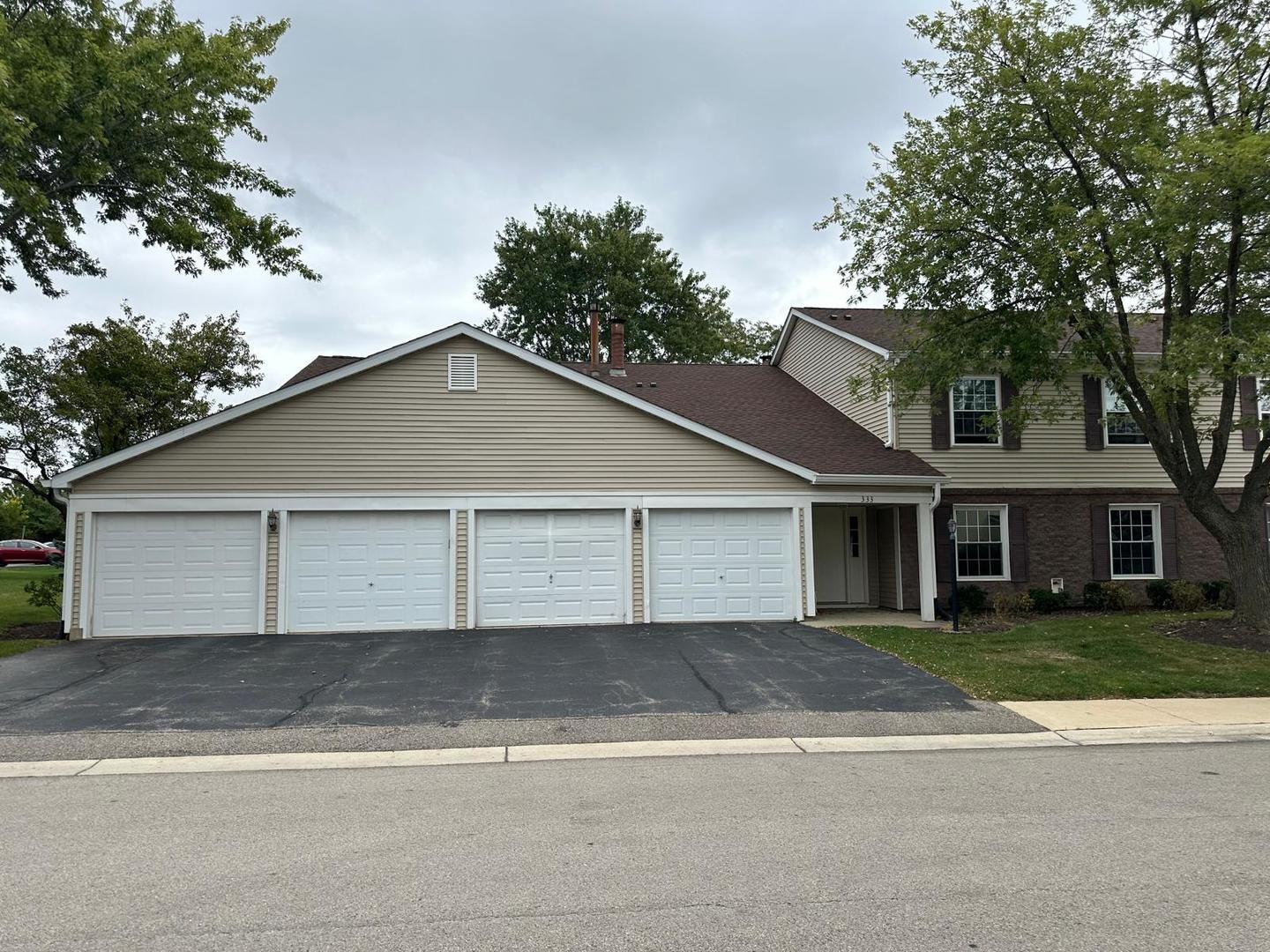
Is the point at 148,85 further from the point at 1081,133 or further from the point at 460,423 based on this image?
the point at 1081,133

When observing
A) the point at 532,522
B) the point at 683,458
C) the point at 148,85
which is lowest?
the point at 532,522

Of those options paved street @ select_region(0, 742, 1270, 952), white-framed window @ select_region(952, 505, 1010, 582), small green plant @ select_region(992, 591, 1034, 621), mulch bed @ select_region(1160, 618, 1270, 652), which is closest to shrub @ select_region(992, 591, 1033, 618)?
small green plant @ select_region(992, 591, 1034, 621)

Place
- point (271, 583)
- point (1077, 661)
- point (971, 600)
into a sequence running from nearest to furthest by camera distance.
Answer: point (1077, 661) → point (271, 583) → point (971, 600)

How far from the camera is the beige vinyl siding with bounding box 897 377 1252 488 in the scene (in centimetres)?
1752

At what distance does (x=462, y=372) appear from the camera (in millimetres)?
15219

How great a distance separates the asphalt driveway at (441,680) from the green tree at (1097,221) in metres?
6.05

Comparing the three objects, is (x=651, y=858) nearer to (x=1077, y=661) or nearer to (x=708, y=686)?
(x=708, y=686)

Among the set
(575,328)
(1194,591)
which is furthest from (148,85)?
(575,328)

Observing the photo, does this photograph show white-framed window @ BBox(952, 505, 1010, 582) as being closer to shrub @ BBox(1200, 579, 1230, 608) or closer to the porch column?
the porch column

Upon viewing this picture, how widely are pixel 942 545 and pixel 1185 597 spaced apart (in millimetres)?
5048

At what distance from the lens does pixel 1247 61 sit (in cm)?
1231

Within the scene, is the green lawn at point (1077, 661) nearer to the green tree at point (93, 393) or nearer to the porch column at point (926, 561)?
the porch column at point (926, 561)

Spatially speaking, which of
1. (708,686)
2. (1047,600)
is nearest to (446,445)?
(708,686)

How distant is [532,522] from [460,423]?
2201 mm
